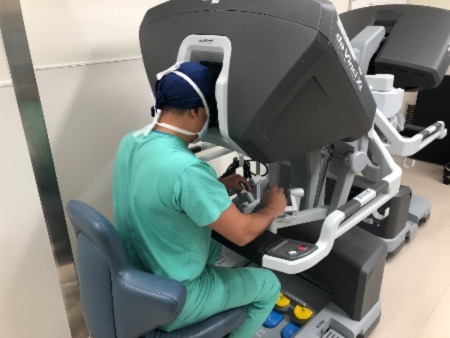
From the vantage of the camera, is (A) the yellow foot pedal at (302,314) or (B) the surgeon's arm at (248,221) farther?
(A) the yellow foot pedal at (302,314)

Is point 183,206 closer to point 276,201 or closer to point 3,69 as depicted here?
point 276,201

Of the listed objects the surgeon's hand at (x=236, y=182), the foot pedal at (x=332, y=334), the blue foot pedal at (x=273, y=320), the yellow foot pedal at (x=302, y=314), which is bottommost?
the blue foot pedal at (x=273, y=320)

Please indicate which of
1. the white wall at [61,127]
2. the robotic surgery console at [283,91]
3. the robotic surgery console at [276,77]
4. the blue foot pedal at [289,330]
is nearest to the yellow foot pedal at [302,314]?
the blue foot pedal at [289,330]

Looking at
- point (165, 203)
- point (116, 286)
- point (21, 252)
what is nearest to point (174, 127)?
point (165, 203)

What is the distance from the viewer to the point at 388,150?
64.8 inches

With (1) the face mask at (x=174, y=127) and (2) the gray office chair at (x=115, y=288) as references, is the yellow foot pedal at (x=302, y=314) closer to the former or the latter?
(2) the gray office chair at (x=115, y=288)

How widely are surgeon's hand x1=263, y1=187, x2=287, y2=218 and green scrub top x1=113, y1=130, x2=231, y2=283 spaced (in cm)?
22

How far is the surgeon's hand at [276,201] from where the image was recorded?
130 cm

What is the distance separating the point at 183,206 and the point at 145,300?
11.3 inches

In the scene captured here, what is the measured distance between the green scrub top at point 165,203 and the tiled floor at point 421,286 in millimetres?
1169

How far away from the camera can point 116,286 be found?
1121 millimetres

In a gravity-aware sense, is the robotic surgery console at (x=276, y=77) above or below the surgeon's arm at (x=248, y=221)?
above

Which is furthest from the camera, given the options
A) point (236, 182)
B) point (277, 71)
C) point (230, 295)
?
point (236, 182)

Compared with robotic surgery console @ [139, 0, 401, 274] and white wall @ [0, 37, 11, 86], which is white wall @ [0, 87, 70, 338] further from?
robotic surgery console @ [139, 0, 401, 274]
